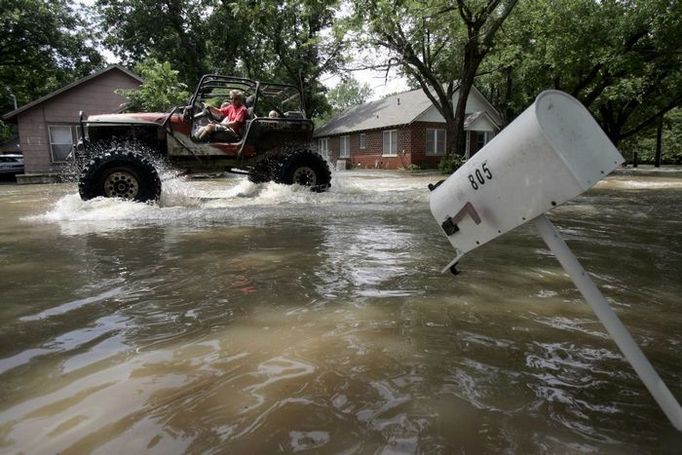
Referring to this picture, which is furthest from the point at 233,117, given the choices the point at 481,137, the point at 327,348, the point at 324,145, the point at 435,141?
the point at 324,145

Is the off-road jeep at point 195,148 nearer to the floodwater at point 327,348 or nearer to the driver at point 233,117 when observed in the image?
the driver at point 233,117

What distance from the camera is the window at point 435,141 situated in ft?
87.4

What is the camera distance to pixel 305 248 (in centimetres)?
520

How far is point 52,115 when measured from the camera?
20.5 m

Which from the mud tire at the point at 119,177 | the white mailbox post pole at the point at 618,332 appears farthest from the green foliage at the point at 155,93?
the white mailbox post pole at the point at 618,332

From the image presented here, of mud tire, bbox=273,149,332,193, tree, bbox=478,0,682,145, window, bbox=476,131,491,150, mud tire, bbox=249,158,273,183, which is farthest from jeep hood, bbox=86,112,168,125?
window, bbox=476,131,491,150

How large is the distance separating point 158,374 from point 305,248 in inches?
117

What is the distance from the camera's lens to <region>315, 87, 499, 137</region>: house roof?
26.9 metres

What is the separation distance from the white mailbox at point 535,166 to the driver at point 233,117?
783 centimetres

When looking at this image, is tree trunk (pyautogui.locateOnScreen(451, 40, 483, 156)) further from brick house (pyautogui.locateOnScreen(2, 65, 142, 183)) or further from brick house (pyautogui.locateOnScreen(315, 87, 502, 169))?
brick house (pyautogui.locateOnScreen(2, 65, 142, 183))

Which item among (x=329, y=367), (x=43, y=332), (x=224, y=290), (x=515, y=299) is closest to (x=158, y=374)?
(x=329, y=367)

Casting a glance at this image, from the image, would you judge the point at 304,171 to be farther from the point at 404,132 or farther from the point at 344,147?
the point at 344,147

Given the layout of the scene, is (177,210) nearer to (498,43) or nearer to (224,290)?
(224,290)

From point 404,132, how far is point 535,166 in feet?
83.9
